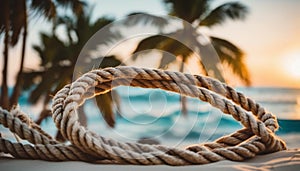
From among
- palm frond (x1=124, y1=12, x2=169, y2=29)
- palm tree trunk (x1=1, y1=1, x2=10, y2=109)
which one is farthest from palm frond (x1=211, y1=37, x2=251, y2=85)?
palm tree trunk (x1=1, y1=1, x2=10, y2=109)

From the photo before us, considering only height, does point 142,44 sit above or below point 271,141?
above

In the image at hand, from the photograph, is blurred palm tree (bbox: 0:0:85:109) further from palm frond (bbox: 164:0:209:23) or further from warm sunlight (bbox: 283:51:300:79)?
warm sunlight (bbox: 283:51:300:79)

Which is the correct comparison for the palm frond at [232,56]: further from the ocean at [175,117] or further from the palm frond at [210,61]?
the ocean at [175,117]

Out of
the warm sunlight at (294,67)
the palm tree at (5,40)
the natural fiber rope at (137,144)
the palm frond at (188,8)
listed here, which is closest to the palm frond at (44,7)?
the palm tree at (5,40)

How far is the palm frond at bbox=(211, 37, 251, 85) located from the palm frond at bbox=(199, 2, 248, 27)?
1.30 ft

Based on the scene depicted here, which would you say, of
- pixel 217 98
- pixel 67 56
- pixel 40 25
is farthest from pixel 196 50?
pixel 217 98

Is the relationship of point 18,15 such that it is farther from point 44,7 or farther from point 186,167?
point 186,167

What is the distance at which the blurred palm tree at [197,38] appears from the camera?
327 inches

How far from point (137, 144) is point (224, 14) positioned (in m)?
8.35

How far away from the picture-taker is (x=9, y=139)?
756 millimetres

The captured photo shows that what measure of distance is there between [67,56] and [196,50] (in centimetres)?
285

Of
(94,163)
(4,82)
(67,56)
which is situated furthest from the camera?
(67,56)

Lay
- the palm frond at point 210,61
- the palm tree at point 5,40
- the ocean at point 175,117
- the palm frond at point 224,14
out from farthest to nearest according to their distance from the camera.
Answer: the palm frond at point 224,14
the palm frond at point 210,61
the palm tree at point 5,40
the ocean at point 175,117

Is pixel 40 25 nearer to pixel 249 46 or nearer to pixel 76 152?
pixel 249 46
